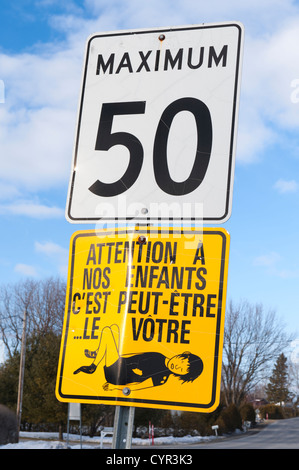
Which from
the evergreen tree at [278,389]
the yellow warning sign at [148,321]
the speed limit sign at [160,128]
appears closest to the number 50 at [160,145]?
the speed limit sign at [160,128]

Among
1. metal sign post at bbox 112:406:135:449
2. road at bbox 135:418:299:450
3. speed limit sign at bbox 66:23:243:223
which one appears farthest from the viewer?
road at bbox 135:418:299:450

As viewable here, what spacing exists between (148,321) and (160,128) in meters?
0.69

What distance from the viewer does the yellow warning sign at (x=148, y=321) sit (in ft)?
5.31

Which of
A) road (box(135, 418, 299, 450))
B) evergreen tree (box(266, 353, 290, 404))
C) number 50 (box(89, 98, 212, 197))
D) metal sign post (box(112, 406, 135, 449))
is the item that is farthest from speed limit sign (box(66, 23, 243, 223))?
evergreen tree (box(266, 353, 290, 404))

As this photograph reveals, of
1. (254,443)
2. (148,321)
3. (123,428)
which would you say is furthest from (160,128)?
(254,443)

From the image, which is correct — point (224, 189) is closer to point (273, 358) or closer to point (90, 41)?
point (90, 41)

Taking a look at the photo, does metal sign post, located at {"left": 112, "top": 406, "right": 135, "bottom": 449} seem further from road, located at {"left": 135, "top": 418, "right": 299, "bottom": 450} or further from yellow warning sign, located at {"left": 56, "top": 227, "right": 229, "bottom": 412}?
road, located at {"left": 135, "top": 418, "right": 299, "bottom": 450}

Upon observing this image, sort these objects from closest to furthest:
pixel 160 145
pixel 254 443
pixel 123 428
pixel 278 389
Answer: pixel 123 428, pixel 160 145, pixel 254 443, pixel 278 389

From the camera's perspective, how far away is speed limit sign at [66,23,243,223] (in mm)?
1804

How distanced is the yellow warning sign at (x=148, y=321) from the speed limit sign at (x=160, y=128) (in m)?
0.11

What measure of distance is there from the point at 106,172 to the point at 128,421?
2.77 feet

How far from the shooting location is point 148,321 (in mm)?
1688

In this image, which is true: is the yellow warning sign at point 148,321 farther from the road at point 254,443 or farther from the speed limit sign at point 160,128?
the road at point 254,443

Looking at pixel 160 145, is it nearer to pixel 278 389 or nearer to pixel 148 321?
pixel 148 321
